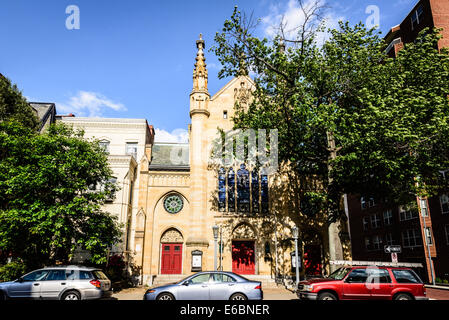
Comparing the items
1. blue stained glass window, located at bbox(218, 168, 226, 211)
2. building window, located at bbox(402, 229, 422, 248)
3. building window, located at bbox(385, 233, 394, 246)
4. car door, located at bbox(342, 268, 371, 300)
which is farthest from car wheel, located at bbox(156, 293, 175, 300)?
building window, located at bbox(385, 233, 394, 246)

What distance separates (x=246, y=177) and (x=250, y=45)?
36.2 ft

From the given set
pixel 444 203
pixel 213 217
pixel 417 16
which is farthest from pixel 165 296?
pixel 417 16

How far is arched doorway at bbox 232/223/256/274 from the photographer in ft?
78.9

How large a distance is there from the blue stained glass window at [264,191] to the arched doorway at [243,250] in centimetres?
209

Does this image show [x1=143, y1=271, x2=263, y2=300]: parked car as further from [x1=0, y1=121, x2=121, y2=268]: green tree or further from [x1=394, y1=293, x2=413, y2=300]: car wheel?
[x1=0, y1=121, x2=121, y2=268]: green tree

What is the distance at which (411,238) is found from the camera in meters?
36.4

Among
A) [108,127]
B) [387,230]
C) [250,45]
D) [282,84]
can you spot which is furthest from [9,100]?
[387,230]

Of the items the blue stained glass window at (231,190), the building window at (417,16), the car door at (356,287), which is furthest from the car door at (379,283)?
the building window at (417,16)

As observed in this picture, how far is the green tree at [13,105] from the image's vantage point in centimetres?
2281

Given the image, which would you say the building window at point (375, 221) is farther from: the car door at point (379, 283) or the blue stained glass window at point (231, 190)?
the car door at point (379, 283)

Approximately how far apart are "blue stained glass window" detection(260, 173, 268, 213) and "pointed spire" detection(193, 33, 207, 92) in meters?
9.09

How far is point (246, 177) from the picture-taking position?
26.0m

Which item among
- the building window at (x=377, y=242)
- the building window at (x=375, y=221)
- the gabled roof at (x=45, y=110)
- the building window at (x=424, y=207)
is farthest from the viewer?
the building window at (x=375, y=221)
